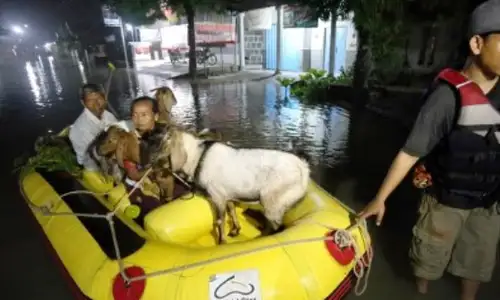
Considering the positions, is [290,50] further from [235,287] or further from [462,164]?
[235,287]

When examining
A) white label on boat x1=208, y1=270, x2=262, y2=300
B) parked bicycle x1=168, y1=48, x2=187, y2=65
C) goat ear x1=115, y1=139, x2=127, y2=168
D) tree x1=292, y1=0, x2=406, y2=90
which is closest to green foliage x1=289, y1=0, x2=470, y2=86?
tree x1=292, y1=0, x2=406, y2=90

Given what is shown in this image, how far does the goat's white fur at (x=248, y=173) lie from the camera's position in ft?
8.76

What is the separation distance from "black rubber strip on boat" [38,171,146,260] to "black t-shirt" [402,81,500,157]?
211cm

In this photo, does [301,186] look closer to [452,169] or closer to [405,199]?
[452,169]

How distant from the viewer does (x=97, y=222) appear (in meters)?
3.03

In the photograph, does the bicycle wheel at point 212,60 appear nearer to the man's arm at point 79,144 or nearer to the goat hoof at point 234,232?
the man's arm at point 79,144

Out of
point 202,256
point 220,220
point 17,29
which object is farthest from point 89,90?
point 17,29

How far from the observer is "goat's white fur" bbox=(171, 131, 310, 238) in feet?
8.76

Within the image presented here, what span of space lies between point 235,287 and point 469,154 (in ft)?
5.85

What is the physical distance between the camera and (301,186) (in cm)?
272

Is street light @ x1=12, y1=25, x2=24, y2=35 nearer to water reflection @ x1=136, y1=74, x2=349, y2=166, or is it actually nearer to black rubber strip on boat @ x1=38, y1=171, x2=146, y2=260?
water reflection @ x1=136, y1=74, x2=349, y2=166

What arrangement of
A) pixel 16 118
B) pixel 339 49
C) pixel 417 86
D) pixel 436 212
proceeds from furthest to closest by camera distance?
pixel 339 49 < pixel 16 118 < pixel 417 86 < pixel 436 212

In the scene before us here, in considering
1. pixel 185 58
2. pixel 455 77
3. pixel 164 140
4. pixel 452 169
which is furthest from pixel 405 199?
pixel 185 58

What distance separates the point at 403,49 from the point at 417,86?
1300 millimetres
